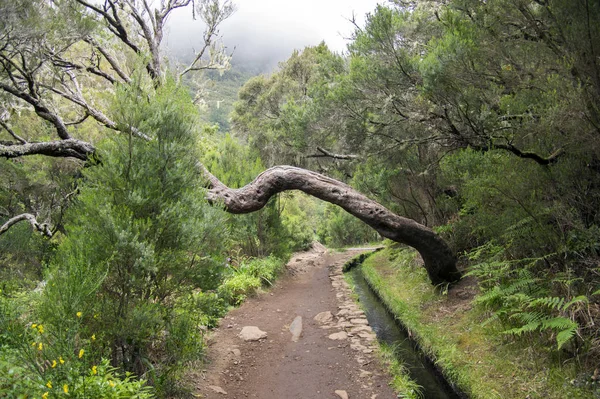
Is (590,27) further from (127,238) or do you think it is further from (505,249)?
(127,238)

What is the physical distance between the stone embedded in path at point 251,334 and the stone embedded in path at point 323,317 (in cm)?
137

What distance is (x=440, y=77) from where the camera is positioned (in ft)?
16.8

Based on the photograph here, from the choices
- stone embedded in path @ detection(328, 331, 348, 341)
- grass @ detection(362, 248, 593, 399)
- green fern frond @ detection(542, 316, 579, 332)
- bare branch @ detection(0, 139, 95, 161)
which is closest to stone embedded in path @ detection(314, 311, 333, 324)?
stone embedded in path @ detection(328, 331, 348, 341)

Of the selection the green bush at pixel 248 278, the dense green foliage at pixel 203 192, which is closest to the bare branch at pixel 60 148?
the dense green foliage at pixel 203 192

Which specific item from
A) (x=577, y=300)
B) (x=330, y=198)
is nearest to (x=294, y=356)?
(x=330, y=198)

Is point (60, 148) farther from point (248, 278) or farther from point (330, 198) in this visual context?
point (248, 278)

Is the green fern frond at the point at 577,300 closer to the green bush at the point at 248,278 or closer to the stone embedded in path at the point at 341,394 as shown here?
the stone embedded in path at the point at 341,394

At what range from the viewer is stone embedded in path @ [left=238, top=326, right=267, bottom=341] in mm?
6206

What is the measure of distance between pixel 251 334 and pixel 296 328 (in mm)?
974

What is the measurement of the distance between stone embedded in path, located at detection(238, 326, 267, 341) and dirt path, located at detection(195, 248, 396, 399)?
11cm

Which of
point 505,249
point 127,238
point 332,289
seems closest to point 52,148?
point 127,238

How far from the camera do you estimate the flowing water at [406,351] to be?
466 cm

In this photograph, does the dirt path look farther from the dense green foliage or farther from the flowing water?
the dense green foliage

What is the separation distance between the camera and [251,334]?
6.34 m
